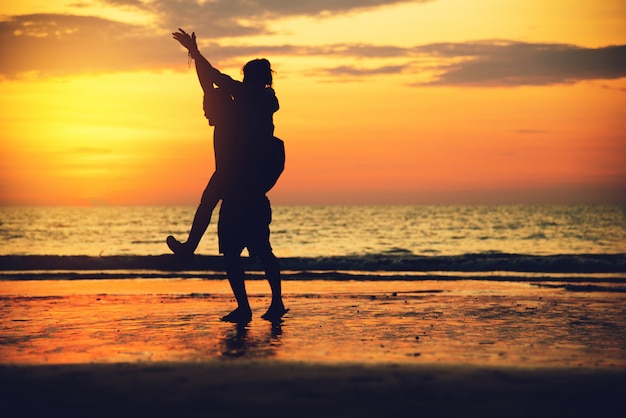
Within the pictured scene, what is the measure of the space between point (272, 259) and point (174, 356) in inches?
89.4

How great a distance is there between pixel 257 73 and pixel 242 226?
5.32 feet

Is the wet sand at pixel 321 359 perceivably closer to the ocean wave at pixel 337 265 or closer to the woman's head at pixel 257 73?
the woman's head at pixel 257 73

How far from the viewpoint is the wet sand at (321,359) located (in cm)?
427

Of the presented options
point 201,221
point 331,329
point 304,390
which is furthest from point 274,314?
point 304,390

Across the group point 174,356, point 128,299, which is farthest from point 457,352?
point 128,299

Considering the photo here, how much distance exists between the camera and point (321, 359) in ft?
18.6

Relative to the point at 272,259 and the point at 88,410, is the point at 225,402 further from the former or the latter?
the point at 272,259

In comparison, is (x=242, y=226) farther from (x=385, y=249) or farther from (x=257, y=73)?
(x=385, y=249)

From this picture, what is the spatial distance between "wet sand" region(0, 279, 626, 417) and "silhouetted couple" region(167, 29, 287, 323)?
86cm

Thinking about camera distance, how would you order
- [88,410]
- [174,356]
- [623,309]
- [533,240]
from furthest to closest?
[533,240] → [623,309] → [174,356] → [88,410]

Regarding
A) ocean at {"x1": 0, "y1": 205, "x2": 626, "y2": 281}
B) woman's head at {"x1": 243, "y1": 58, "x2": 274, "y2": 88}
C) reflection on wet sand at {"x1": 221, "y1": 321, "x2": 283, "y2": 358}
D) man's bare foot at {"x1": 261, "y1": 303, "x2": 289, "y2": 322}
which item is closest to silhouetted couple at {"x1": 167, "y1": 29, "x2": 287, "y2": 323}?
woman's head at {"x1": 243, "y1": 58, "x2": 274, "y2": 88}

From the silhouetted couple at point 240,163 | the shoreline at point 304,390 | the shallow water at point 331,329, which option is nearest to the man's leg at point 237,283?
the silhouetted couple at point 240,163

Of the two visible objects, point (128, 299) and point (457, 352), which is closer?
point (457, 352)

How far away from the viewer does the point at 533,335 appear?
23.1ft
